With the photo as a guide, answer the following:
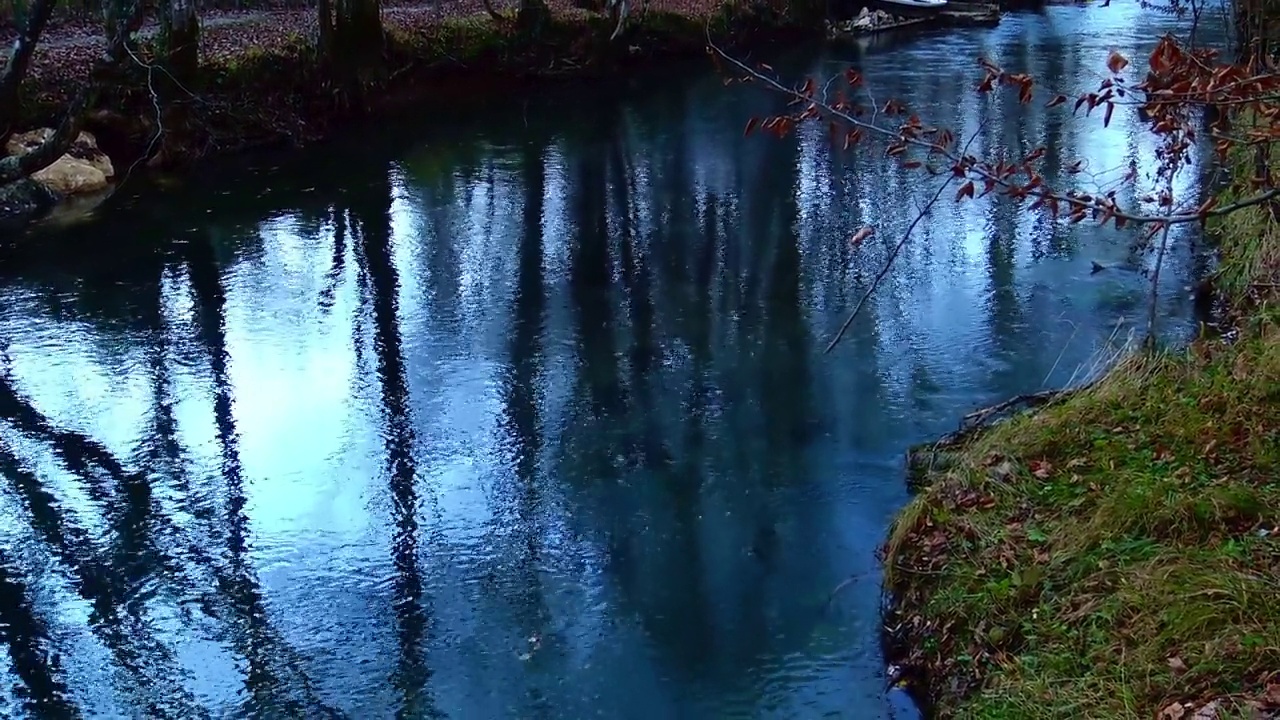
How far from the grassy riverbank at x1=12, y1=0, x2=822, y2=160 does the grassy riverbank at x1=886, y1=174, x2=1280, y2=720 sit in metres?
9.28

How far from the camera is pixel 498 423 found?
8.12 m

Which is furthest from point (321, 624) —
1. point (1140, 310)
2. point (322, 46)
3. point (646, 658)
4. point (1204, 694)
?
point (322, 46)

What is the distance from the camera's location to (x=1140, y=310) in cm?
931

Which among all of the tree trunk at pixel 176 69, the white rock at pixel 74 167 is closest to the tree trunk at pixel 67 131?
the white rock at pixel 74 167

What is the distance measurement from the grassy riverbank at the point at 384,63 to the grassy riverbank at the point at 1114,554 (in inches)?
365

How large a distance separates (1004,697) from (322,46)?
15.5 m

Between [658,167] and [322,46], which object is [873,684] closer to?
[658,167]

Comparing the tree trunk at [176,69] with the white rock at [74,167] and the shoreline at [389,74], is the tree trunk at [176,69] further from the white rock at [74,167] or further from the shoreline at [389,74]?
the white rock at [74,167]

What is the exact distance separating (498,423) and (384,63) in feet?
40.6

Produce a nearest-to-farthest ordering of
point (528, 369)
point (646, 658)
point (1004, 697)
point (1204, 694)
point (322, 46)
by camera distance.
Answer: point (1204, 694) → point (1004, 697) → point (646, 658) → point (528, 369) → point (322, 46)

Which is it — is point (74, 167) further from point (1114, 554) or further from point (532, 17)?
point (1114, 554)

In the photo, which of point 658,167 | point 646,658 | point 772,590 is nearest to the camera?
point 646,658

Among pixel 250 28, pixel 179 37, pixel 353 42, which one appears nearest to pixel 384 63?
pixel 353 42

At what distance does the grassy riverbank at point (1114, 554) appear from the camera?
4.20 meters
